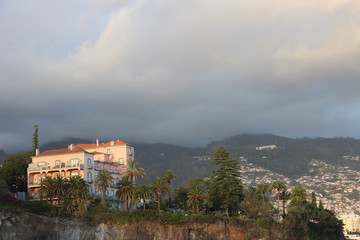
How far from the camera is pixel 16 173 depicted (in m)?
111

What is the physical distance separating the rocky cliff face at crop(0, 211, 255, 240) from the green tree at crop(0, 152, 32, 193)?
79.7ft

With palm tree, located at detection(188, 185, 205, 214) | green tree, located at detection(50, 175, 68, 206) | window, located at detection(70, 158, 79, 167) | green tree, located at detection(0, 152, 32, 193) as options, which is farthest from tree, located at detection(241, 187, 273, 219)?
green tree, located at detection(0, 152, 32, 193)

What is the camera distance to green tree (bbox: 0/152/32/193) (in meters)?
108

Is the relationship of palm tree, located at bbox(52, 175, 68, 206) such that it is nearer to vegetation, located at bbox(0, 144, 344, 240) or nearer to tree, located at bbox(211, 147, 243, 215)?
vegetation, located at bbox(0, 144, 344, 240)

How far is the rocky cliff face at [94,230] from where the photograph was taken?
82500 mm

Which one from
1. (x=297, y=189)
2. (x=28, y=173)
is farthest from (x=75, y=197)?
(x=297, y=189)

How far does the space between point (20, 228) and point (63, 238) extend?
8172 millimetres

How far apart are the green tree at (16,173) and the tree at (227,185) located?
4197cm

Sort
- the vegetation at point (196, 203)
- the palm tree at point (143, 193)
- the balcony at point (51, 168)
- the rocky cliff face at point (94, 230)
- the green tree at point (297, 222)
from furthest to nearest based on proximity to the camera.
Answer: the balcony at point (51, 168) < the green tree at point (297, 222) < the palm tree at point (143, 193) < the vegetation at point (196, 203) < the rocky cliff face at point (94, 230)

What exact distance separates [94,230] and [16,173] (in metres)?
30.3

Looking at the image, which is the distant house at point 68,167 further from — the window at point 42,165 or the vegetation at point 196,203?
the vegetation at point 196,203

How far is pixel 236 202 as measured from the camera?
107625 millimetres

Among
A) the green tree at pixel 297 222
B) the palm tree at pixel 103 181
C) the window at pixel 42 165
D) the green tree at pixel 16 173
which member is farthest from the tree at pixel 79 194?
the green tree at pixel 297 222

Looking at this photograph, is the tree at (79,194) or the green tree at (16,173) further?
the green tree at (16,173)
